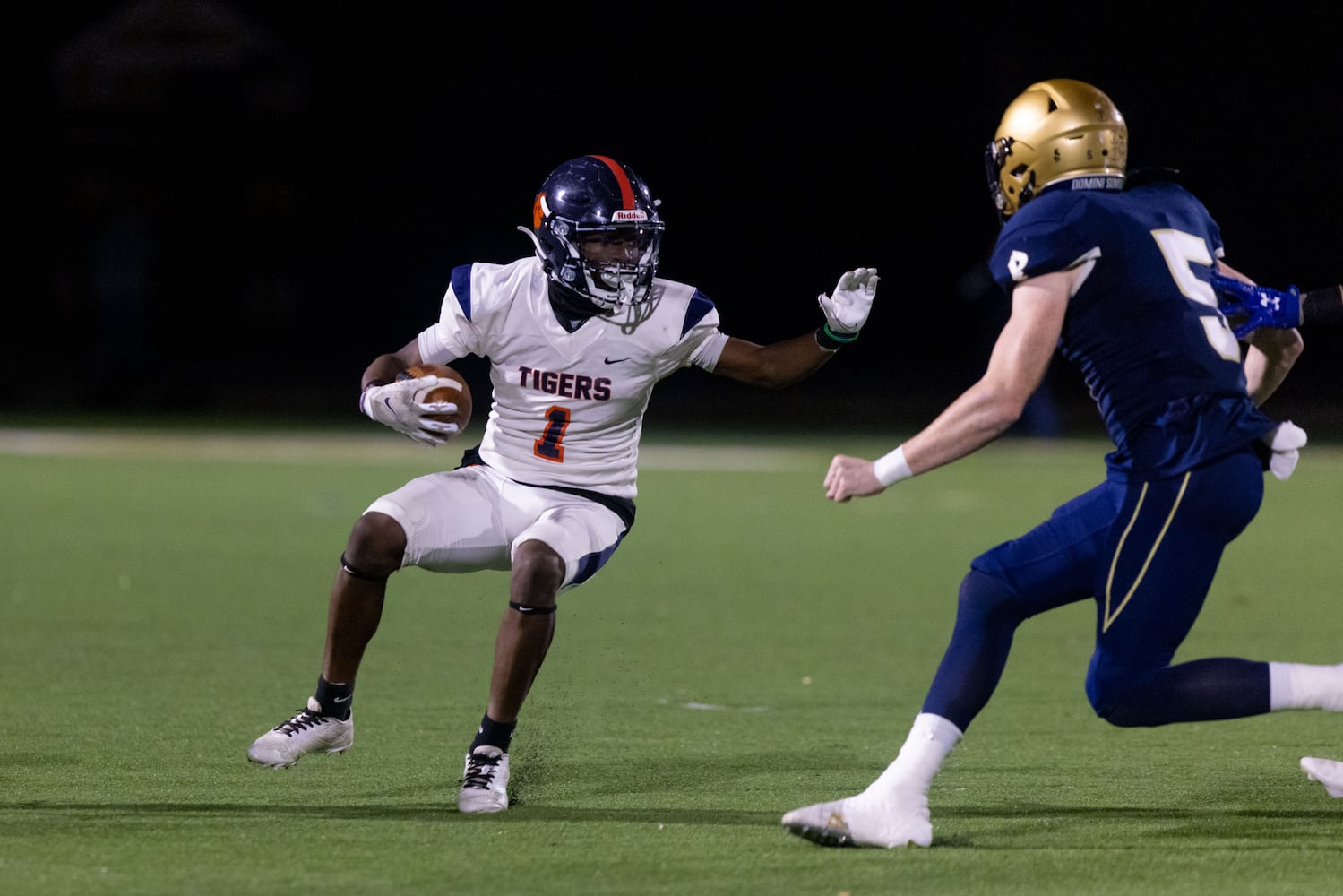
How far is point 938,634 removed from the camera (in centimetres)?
726

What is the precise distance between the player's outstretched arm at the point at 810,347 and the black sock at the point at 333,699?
1.35m

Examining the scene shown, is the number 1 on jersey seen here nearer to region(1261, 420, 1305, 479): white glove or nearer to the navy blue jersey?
the navy blue jersey


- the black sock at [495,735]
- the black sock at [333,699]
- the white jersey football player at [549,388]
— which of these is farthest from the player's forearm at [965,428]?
the black sock at [333,699]

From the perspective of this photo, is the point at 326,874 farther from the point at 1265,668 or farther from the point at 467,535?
the point at 1265,668

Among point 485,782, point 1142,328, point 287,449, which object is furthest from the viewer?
point 287,449

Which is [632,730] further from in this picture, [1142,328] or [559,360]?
[1142,328]

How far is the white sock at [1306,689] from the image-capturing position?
12.3 ft

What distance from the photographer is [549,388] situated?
4785mm

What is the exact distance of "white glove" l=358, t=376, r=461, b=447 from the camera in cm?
452

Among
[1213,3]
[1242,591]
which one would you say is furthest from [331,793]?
[1213,3]

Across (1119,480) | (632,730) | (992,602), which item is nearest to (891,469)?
(992,602)

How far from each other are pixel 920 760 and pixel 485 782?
110 cm

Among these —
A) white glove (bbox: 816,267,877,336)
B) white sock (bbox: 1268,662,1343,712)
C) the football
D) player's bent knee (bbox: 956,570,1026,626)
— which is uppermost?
white glove (bbox: 816,267,877,336)

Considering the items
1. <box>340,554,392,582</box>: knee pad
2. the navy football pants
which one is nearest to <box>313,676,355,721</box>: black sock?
<box>340,554,392,582</box>: knee pad
